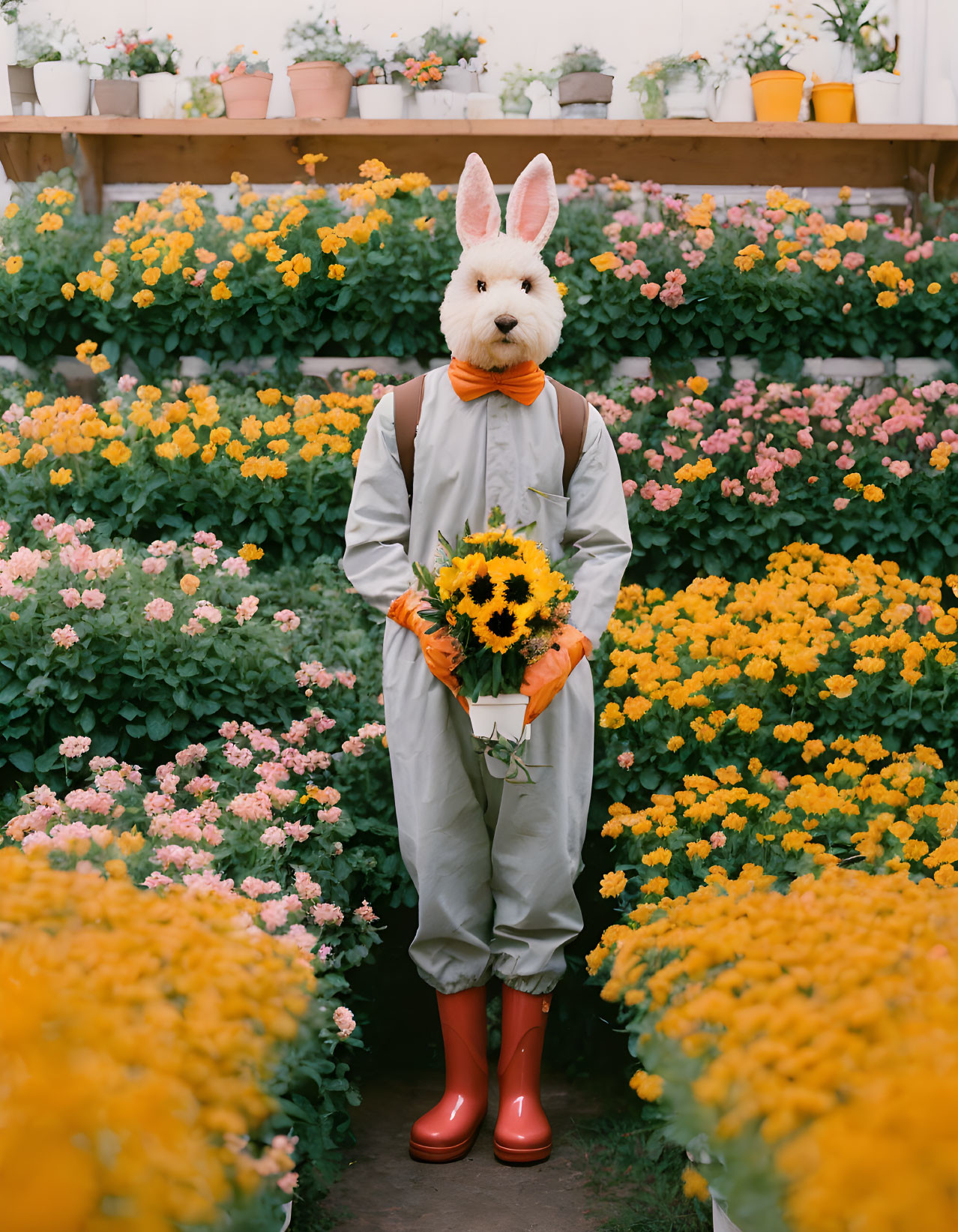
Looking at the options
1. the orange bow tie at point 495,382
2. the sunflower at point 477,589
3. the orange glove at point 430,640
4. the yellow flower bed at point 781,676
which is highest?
the orange bow tie at point 495,382

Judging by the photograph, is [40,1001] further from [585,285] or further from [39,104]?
[39,104]

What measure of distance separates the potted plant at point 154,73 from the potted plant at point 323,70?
1.65 feet

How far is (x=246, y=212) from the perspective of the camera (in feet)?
14.4

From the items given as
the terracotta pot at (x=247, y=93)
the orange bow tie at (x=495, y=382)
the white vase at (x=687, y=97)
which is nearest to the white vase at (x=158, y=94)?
the terracotta pot at (x=247, y=93)

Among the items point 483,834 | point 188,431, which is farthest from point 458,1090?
point 188,431

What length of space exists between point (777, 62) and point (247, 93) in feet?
7.26

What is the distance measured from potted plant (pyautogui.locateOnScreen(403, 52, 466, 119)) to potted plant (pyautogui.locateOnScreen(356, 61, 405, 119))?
0.08 m

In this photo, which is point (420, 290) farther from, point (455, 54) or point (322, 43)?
point (322, 43)

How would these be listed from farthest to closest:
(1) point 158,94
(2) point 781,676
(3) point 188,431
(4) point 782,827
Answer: (1) point 158,94
(3) point 188,431
(2) point 781,676
(4) point 782,827

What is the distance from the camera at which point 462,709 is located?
2.17 m

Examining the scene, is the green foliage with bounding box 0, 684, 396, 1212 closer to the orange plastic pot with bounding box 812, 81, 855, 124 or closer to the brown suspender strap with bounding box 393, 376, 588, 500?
the brown suspender strap with bounding box 393, 376, 588, 500

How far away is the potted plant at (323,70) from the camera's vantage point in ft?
14.6

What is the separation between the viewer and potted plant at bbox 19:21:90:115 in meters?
4.50

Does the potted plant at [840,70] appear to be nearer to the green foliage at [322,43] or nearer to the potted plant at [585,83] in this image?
the potted plant at [585,83]
